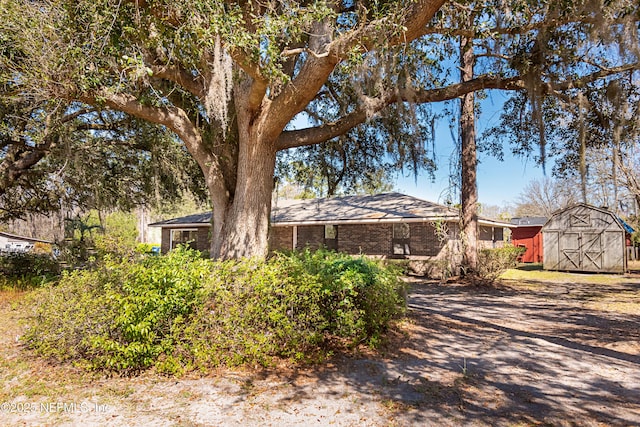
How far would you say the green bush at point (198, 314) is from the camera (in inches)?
160

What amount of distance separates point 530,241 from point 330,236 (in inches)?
545

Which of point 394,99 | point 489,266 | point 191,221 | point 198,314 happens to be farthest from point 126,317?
point 191,221

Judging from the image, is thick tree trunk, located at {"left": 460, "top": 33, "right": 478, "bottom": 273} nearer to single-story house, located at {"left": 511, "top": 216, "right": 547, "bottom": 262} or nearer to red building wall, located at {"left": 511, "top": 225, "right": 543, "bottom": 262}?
single-story house, located at {"left": 511, "top": 216, "right": 547, "bottom": 262}

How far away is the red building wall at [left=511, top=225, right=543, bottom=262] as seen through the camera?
23.1 m

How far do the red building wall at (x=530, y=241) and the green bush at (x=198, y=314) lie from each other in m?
22.2

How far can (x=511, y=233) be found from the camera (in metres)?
23.9

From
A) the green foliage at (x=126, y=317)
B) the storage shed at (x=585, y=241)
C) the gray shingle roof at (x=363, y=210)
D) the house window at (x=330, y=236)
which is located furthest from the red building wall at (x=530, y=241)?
the green foliage at (x=126, y=317)

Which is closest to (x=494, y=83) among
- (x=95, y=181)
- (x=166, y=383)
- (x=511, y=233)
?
(x=166, y=383)

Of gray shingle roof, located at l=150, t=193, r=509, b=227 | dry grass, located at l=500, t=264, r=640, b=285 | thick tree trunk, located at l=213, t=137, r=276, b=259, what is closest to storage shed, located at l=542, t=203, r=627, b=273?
dry grass, located at l=500, t=264, r=640, b=285

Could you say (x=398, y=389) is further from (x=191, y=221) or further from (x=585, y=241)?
(x=191, y=221)

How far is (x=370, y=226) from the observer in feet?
56.6

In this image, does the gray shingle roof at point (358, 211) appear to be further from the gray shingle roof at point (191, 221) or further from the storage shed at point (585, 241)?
the storage shed at point (585, 241)

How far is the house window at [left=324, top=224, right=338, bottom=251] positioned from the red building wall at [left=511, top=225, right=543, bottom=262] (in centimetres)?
1292

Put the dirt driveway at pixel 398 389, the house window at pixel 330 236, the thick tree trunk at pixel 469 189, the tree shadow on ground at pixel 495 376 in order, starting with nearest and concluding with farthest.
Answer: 1. the dirt driveway at pixel 398 389
2. the tree shadow on ground at pixel 495 376
3. the thick tree trunk at pixel 469 189
4. the house window at pixel 330 236
